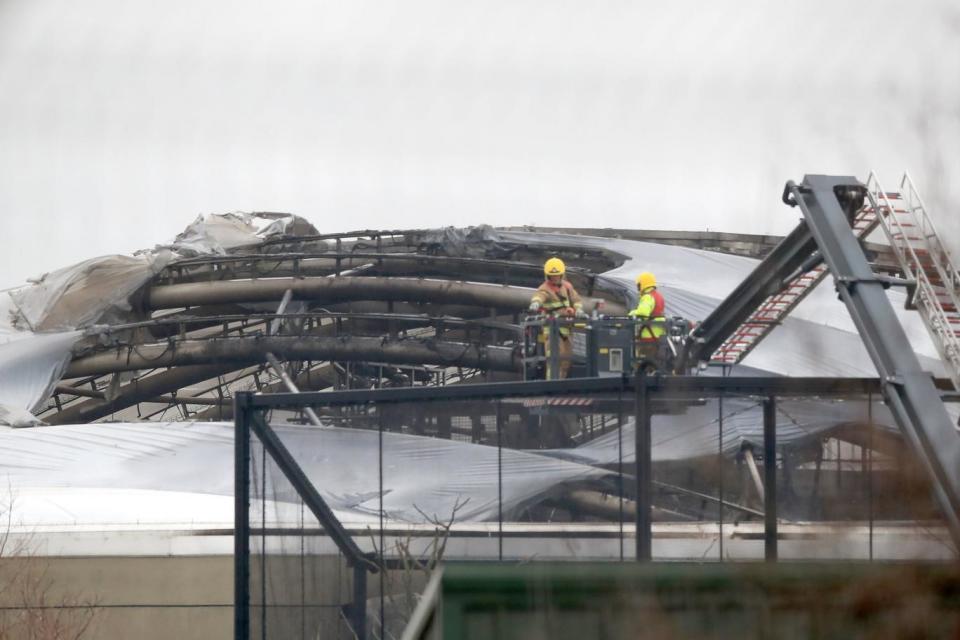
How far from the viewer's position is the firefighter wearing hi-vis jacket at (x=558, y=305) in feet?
71.1

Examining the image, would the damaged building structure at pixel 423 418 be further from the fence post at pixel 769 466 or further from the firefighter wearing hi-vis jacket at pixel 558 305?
the firefighter wearing hi-vis jacket at pixel 558 305

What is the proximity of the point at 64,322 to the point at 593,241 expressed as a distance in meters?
15.1

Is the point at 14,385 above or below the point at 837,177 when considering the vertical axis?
below

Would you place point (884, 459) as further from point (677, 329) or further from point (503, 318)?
point (503, 318)

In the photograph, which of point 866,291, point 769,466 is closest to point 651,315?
point 866,291

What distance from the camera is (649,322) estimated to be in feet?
69.2

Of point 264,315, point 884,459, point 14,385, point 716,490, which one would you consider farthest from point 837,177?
point 14,385

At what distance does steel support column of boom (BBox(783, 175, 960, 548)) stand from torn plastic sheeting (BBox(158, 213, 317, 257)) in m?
22.7

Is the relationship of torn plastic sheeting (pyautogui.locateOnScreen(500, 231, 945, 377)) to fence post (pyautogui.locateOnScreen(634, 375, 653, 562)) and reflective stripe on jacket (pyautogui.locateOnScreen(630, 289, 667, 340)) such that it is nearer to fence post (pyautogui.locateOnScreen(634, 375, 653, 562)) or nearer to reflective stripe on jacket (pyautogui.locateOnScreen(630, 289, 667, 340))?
reflective stripe on jacket (pyautogui.locateOnScreen(630, 289, 667, 340))

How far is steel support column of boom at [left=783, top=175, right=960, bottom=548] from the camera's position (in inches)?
492

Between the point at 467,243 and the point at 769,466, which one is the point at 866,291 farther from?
the point at 467,243

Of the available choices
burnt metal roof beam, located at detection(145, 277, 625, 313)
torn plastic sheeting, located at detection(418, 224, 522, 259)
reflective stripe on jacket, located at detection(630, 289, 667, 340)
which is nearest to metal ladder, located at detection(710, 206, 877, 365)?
reflective stripe on jacket, located at detection(630, 289, 667, 340)

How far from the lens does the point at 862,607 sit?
333cm

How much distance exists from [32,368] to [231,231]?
7.56 m
